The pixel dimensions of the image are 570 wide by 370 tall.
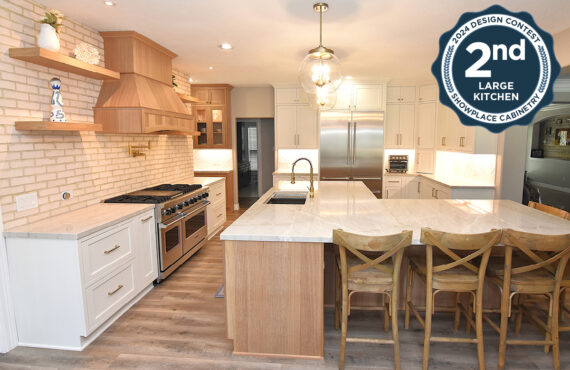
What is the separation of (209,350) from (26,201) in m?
1.81

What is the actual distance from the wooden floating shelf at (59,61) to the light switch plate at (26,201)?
103cm

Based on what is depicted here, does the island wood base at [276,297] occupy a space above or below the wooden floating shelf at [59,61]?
below

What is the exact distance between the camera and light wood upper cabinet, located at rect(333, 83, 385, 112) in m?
6.38

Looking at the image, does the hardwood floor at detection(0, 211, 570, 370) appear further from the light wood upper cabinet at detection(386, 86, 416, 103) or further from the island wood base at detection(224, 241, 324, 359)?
the light wood upper cabinet at detection(386, 86, 416, 103)

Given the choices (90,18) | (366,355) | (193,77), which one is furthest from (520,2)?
(193,77)

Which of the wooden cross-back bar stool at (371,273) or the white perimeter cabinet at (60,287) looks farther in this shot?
the white perimeter cabinet at (60,287)

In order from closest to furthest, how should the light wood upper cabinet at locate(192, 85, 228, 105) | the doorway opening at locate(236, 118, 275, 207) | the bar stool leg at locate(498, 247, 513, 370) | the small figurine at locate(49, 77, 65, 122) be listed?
the bar stool leg at locate(498, 247, 513, 370) → the small figurine at locate(49, 77, 65, 122) → the light wood upper cabinet at locate(192, 85, 228, 105) → the doorway opening at locate(236, 118, 275, 207)

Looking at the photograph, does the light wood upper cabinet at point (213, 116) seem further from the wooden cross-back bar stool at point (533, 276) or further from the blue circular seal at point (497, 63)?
the wooden cross-back bar stool at point (533, 276)

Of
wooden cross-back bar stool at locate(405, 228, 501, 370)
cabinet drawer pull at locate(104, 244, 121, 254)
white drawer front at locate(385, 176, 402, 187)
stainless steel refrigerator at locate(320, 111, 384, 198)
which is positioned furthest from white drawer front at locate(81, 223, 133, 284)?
white drawer front at locate(385, 176, 402, 187)

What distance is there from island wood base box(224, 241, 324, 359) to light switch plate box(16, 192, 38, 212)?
5.44 feet

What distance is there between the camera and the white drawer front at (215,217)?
525 centimetres

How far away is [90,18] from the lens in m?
3.20

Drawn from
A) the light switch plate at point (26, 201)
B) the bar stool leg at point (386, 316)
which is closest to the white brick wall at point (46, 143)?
the light switch plate at point (26, 201)

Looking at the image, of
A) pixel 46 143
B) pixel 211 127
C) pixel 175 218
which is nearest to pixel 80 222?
pixel 46 143
